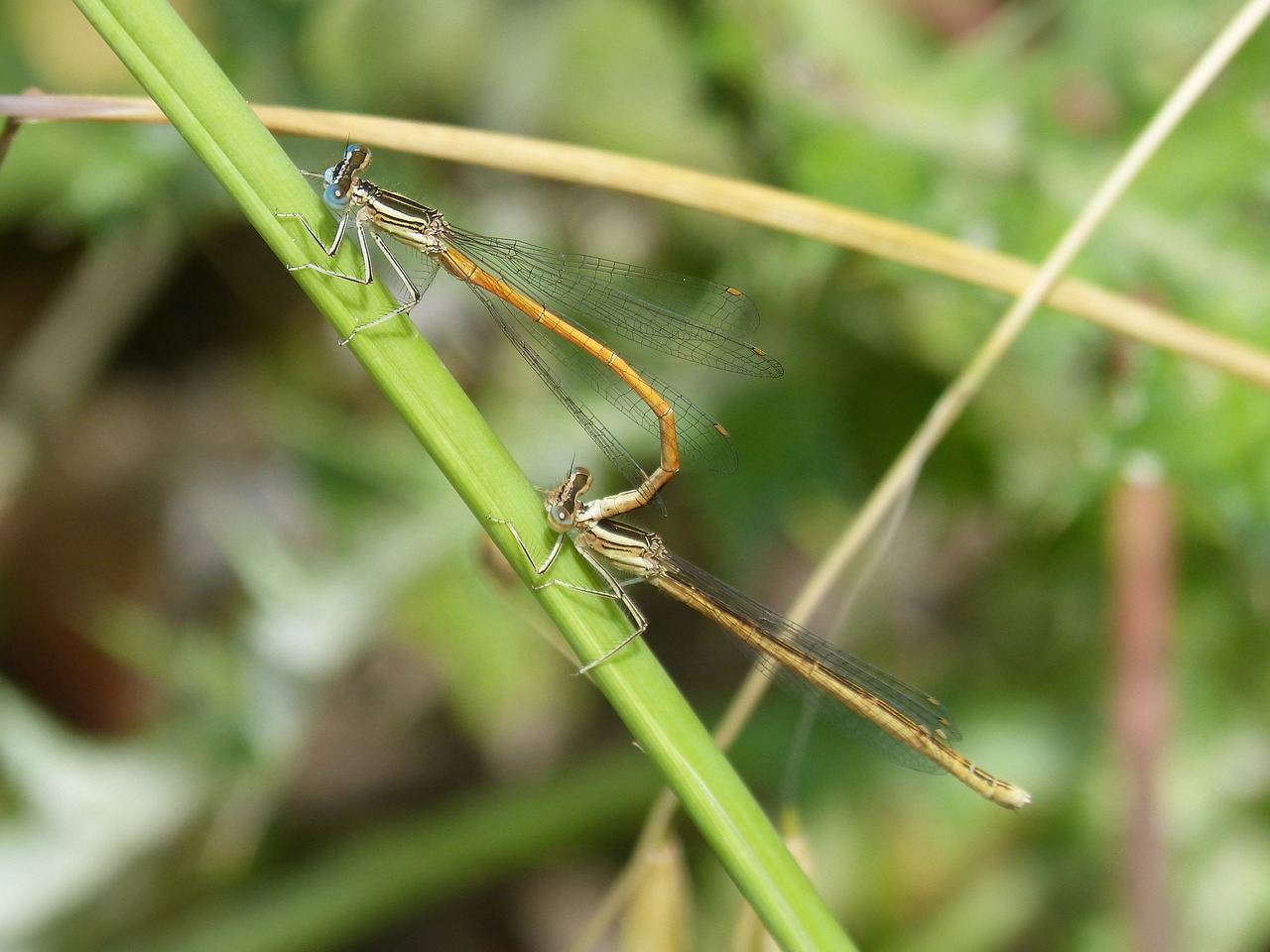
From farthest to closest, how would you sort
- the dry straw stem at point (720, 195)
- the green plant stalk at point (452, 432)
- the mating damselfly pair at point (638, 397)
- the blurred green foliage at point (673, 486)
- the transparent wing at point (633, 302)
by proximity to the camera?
the blurred green foliage at point (673, 486) → the transparent wing at point (633, 302) → the mating damselfly pair at point (638, 397) → the dry straw stem at point (720, 195) → the green plant stalk at point (452, 432)

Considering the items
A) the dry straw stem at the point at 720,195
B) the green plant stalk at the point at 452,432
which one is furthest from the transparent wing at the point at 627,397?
the green plant stalk at the point at 452,432

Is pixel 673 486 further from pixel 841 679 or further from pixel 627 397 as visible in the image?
pixel 841 679

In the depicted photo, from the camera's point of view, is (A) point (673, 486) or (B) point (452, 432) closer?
(B) point (452, 432)

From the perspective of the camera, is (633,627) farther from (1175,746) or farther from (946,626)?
(946,626)

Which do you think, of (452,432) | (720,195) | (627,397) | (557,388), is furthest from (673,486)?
(452,432)

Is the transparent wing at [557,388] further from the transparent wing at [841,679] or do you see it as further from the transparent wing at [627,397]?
the transparent wing at [841,679]

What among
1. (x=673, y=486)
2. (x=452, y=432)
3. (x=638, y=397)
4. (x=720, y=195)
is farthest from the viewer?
(x=673, y=486)
